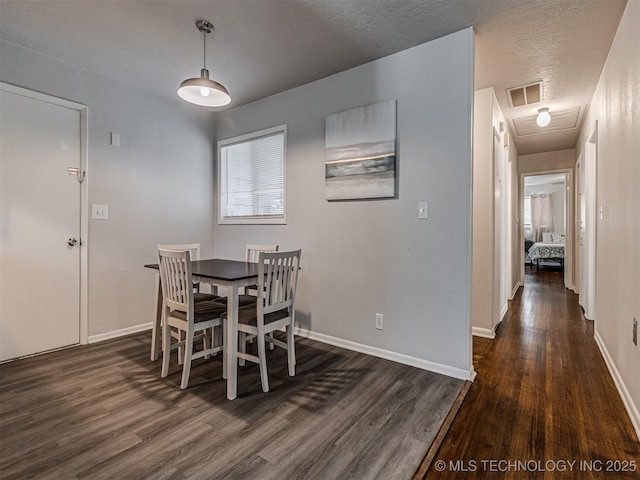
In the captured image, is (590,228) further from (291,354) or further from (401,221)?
(291,354)

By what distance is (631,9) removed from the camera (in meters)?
1.94

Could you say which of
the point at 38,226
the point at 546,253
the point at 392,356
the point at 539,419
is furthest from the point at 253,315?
the point at 546,253

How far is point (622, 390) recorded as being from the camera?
2.10 metres

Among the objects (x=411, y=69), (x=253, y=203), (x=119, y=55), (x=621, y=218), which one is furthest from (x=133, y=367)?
(x=621, y=218)

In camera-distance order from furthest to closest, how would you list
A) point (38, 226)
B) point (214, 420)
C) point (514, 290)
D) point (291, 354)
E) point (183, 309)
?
1. point (514, 290)
2. point (38, 226)
3. point (291, 354)
4. point (183, 309)
5. point (214, 420)

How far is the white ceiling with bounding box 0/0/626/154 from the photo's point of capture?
213 cm

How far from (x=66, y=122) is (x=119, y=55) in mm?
781

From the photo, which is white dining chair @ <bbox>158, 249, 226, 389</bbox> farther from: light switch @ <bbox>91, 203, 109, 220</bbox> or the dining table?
light switch @ <bbox>91, 203, 109, 220</bbox>

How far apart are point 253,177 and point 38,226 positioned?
2.02 metres

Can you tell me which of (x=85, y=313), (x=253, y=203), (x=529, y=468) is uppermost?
(x=253, y=203)

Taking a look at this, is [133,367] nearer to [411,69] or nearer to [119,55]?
[119,55]

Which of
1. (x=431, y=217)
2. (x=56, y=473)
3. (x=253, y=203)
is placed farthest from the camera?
(x=253, y=203)

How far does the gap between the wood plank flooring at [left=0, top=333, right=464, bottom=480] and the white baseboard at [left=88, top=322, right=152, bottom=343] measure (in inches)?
15.3

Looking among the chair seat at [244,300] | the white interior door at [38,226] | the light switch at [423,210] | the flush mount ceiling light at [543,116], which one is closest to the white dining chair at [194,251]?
the chair seat at [244,300]
